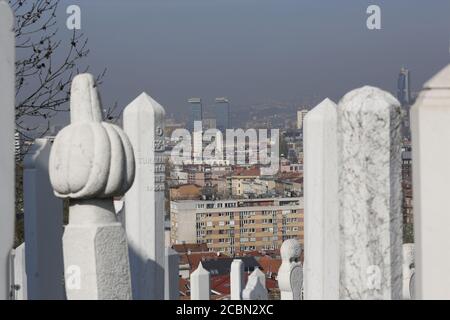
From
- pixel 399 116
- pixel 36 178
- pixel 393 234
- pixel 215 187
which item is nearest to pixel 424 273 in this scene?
pixel 393 234

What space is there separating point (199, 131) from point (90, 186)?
51.0 ft

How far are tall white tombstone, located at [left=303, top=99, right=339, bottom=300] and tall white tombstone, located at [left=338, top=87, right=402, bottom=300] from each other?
186 centimetres

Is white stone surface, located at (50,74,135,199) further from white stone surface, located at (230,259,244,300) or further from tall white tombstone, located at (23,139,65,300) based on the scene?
white stone surface, located at (230,259,244,300)

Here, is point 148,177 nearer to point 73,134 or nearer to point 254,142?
point 73,134

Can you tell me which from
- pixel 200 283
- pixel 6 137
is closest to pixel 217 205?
pixel 200 283

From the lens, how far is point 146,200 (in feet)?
26.7

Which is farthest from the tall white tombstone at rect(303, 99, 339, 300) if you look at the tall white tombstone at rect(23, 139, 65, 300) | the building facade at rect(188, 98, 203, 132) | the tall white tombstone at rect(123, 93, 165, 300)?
the building facade at rect(188, 98, 203, 132)

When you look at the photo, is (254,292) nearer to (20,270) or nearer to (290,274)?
(20,270)

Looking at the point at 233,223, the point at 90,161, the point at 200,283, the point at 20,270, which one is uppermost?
the point at 90,161

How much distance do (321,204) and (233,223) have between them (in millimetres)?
28465

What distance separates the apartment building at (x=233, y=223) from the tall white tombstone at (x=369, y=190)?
26511 millimetres

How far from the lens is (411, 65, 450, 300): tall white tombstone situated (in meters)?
5.62
